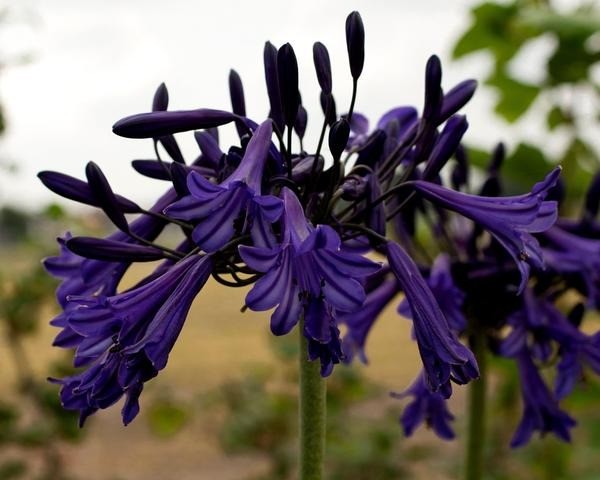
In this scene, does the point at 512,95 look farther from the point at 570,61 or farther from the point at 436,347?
the point at 436,347

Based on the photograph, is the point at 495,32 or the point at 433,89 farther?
the point at 495,32

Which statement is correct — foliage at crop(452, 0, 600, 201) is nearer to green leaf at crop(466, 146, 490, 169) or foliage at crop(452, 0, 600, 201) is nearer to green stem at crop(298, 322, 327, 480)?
green leaf at crop(466, 146, 490, 169)

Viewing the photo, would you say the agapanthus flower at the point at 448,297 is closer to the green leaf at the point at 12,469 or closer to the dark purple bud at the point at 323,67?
the dark purple bud at the point at 323,67

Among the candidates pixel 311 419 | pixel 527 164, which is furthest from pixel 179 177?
pixel 527 164

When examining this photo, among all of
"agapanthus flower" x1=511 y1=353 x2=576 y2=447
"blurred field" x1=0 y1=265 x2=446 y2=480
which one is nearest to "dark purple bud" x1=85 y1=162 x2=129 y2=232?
"agapanthus flower" x1=511 y1=353 x2=576 y2=447

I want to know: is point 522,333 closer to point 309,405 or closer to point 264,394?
point 309,405

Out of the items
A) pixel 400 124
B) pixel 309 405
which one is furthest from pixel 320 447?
pixel 400 124
